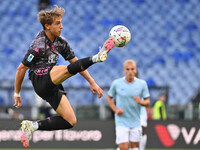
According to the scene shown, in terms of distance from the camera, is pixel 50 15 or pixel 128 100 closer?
pixel 50 15

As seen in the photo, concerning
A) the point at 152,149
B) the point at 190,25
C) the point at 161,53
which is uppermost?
the point at 190,25

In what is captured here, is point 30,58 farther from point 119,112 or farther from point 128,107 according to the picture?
point 128,107

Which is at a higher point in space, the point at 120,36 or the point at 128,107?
the point at 120,36

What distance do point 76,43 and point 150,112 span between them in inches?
149

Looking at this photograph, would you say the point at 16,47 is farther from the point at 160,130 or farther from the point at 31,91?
the point at 160,130

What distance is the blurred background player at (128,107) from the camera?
6.22m

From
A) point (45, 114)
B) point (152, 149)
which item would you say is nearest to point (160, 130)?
point (152, 149)

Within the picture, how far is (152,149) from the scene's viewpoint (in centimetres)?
Result: 923

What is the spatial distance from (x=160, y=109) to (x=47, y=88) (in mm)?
5796

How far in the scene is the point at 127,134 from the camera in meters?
6.22

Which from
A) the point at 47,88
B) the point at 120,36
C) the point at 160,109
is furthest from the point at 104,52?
the point at 160,109

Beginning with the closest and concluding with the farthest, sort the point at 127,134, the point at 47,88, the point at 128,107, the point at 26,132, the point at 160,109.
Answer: the point at 47,88 → the point at 26,132 → the point at 127,134 → the point at 128,107 → the point at 160,109

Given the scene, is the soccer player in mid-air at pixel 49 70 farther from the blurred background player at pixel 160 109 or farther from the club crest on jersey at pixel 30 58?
the blurred background player at pixel 160 109

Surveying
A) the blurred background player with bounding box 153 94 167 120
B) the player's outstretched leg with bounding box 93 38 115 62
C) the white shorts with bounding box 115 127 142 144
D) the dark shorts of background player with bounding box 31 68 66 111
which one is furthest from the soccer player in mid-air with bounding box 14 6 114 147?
the blurred background player with bounding box 153 94 167 120
